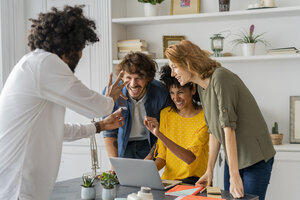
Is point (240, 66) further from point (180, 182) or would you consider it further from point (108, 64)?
point (180, 182)

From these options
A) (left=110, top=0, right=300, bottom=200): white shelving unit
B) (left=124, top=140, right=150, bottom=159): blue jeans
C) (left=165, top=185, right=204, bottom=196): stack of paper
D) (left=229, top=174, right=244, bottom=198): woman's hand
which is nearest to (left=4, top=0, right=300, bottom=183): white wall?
(left=110, top=0, right=300, bottom=200): white shelving unit

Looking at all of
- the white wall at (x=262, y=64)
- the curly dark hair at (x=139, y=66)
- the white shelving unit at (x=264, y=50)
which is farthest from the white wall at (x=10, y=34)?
the curly dark hair at (x=139, y=66)

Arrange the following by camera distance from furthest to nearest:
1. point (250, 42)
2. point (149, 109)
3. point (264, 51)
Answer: point (264, 51), point (250, 42), point (149, 109)

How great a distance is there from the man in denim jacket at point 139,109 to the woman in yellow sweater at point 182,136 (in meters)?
0.09

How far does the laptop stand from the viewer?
2188 millimetres

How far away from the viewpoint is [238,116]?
219 centimetres

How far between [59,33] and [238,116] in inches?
40.2

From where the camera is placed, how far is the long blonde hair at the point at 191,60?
2.21 metres

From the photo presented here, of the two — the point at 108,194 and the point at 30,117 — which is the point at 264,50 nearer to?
the point at 108,194

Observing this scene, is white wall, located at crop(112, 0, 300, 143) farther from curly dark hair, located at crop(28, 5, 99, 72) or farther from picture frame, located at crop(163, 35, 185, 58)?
curly dark hair, located at crop(28, 5, 99, 72)

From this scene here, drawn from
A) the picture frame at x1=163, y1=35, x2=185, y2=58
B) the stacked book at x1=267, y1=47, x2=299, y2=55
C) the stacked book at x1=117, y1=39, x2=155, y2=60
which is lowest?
the stacked book at x1=267, y1=47, x2=299, y2=55

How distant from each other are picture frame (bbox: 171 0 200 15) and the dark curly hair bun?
7.34 ft

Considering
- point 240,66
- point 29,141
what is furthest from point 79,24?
point 240,66

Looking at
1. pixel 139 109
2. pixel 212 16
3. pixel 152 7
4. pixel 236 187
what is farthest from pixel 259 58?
pixel 236 187
